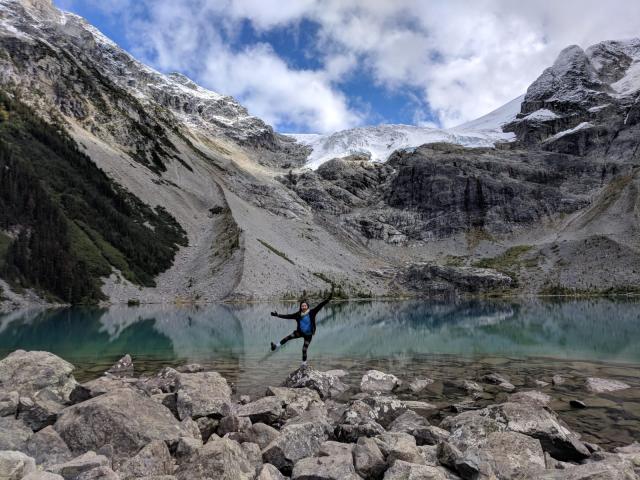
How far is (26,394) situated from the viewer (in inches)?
630

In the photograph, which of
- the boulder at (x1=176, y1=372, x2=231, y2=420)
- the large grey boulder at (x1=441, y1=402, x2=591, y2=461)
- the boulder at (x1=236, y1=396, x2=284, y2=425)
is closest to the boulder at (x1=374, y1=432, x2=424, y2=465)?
the large grey boulder at (x1=441, y1=402, x2=591, y2=461)

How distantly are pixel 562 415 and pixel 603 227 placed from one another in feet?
633

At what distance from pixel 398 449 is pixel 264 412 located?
5438mm

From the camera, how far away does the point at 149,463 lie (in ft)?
34.2

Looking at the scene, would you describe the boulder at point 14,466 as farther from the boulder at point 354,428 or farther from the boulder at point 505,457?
the boulder at point 505,457

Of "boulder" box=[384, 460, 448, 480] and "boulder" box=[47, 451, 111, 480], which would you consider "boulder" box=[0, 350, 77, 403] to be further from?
"boulder" box=[384, 460, 448, 480]

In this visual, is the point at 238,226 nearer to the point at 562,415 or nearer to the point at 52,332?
the point at 52,332

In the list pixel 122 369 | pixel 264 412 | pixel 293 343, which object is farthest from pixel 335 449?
pixel 293 343

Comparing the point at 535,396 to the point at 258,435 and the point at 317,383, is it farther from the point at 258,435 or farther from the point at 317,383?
the point at 258,435

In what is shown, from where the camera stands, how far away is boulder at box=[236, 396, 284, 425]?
14.7 m

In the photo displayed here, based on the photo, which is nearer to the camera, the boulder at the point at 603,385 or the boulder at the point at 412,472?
the boulder at the point at 412,472

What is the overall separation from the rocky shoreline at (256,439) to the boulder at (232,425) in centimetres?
3

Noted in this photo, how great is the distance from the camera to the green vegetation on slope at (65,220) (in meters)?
106

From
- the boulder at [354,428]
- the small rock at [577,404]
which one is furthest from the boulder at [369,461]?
the small rock at [577,404]
